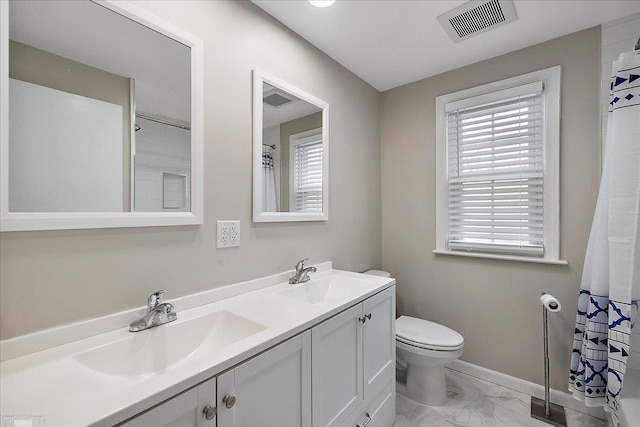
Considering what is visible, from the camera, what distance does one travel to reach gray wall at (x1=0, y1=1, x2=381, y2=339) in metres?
0.88

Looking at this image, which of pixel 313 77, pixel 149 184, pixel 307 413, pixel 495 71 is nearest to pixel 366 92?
pixel 313 77

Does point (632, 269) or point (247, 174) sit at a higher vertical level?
point (247, 174)

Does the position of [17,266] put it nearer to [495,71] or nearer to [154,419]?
[154,419]

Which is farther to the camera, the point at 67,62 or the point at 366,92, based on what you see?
the point at 366,92

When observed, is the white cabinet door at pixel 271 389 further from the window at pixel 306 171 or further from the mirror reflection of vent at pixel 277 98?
the mirror reflection of vent at pixel 277 98

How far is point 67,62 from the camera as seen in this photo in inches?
37.1

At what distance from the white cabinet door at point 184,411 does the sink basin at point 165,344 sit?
0.30 meters

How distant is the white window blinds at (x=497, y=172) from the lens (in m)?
1.94

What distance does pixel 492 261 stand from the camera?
2098 millimetres

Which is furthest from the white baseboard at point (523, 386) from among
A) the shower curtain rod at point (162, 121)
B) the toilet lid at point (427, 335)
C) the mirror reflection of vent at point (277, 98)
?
the shower curtain rod at point (162, 121)

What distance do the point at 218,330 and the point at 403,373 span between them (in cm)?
173

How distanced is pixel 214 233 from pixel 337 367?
33.5 inches

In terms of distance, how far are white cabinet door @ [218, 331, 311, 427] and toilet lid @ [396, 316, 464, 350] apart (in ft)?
3.33

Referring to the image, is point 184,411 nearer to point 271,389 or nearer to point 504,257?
point 271,389
